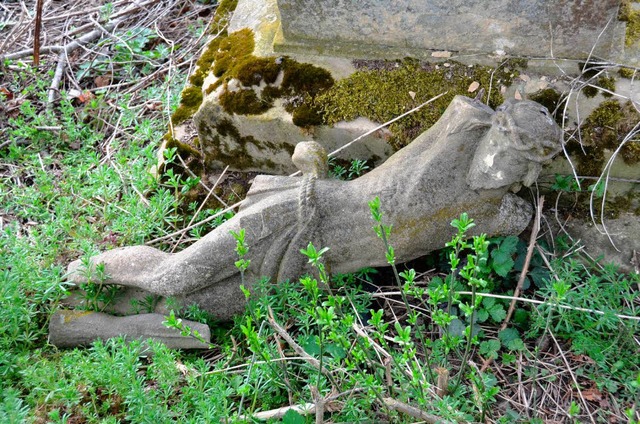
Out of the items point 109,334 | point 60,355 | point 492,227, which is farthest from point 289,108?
point 60,355

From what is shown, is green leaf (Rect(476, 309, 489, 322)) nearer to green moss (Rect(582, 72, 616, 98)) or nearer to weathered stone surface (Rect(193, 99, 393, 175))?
weathered stone surface (Rect(193, 99, 393, 175))

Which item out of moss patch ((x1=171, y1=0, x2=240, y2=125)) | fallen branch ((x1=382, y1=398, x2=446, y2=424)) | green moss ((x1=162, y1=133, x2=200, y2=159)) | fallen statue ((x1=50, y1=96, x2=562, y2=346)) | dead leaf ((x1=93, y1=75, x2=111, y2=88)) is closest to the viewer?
fallen branch ((x1=382, y1=398, x2=446, y2=424))

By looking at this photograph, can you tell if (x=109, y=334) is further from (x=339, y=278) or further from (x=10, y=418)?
(x=339, y=278)

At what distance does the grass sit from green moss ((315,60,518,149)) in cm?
29

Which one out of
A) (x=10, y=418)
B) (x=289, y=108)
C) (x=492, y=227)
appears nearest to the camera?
(x=10, y=418)

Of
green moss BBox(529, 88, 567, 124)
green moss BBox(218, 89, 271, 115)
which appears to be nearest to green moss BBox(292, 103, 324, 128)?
green moss BBox(218, 89, 271, 115)

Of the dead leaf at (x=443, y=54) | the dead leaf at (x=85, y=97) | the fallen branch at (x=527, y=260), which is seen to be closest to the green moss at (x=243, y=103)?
the dead leaf at (x=443, y=54)

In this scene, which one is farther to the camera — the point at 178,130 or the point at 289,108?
the point at 178,130

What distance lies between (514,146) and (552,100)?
0.56 metres

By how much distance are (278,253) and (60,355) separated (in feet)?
3.69

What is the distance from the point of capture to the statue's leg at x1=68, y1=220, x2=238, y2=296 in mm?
3049

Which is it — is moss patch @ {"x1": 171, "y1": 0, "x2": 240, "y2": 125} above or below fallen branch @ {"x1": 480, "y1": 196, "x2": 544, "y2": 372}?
above

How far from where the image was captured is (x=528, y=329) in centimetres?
305

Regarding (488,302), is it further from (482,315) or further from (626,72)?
(626,72)
